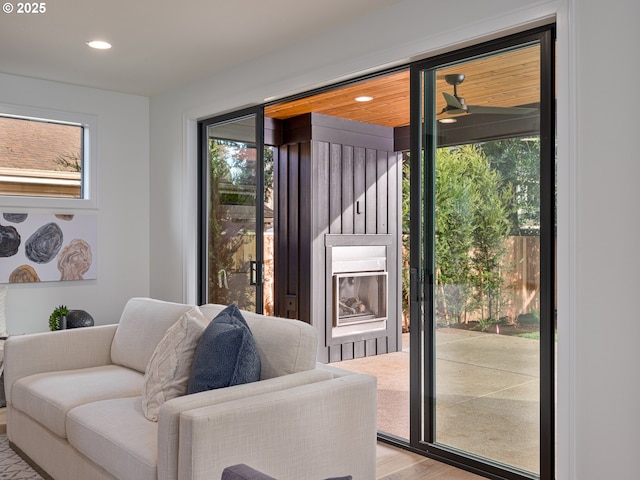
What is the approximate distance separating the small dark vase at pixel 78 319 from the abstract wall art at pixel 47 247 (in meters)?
0.43

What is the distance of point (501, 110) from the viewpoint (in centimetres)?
302

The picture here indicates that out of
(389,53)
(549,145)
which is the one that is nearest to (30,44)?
(389,53)

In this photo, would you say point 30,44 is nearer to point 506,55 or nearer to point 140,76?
point 140,76

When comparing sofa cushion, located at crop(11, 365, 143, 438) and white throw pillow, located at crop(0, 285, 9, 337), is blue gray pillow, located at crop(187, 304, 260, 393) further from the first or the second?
white throw pillow, located at crop(0, 285, 9, 337)

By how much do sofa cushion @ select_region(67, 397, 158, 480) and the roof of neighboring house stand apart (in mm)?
3025

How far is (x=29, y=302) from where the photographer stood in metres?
4.98

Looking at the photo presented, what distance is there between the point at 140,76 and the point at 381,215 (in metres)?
2.82

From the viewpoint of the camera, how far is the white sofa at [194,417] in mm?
2078

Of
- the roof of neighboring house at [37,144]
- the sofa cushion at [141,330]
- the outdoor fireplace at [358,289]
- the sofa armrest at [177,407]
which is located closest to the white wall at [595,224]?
the sofa armrest at [177,407]

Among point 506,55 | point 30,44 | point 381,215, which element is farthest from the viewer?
point 381,215

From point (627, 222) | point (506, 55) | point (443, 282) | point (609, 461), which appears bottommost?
point (609, 461)

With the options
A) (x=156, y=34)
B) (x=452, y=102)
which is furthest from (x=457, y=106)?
(x=156, y=34)

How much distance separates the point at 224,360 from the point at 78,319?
288 cm

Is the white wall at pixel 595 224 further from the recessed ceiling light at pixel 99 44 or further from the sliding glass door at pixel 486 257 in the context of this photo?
the recessed ceiling light at pixel 99 44
